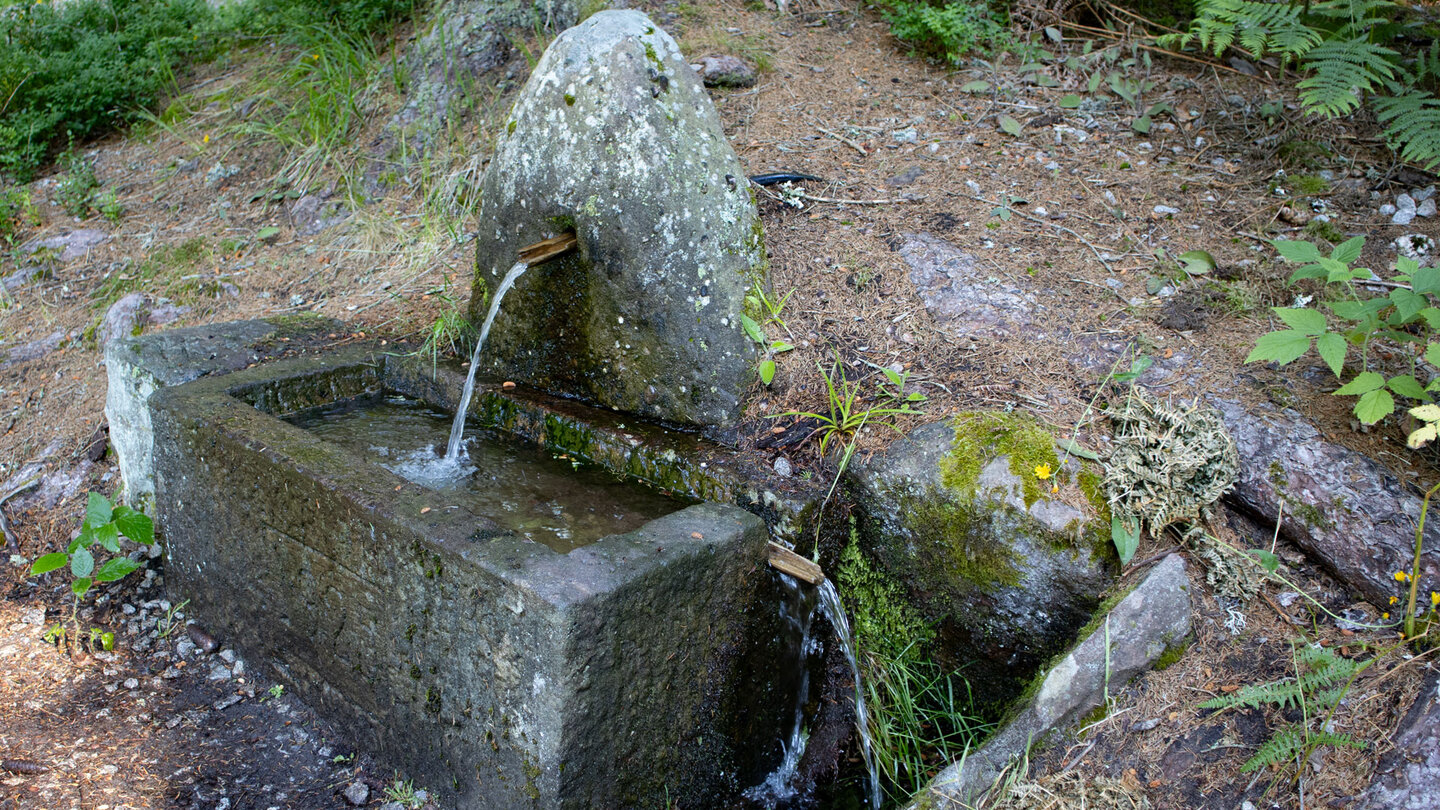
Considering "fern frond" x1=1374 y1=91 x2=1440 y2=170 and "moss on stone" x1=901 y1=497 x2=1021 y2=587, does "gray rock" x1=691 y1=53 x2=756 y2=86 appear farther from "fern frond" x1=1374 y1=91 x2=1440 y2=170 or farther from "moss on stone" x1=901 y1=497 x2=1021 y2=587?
"moss on stone" x1=901 y1=497 x2=1021 y2=587

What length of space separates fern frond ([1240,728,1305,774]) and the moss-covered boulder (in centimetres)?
45

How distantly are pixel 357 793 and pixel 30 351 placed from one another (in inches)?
143

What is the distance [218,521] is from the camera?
2.73 metres

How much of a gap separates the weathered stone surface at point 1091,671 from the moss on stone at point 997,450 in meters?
0.35

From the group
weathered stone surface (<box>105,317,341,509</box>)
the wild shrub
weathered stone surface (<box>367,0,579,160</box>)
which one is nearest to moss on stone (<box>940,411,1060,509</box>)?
weathered stone surface (<box>105,317,341,509</box>)

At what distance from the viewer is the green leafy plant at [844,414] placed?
2484 millimetres

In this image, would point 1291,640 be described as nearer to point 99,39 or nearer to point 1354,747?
point 1354,747

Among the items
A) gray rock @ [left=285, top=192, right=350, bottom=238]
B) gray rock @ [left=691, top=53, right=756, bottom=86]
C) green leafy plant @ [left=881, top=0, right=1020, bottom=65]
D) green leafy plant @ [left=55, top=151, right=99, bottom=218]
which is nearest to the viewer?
green leafy plant @ [left=881, top=0, right=1020, bottom=65]

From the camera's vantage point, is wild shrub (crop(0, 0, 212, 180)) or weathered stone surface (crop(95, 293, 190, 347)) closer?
weathered stone surface (crop(95, 293, 190, 347))

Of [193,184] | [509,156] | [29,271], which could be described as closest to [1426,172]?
[509,156]

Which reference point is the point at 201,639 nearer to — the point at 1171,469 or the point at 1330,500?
the point at 1171,469

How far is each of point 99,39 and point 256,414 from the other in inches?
197

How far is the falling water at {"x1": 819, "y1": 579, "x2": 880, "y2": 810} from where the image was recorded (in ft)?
7.97

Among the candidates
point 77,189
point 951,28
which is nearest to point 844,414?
point 951,28
